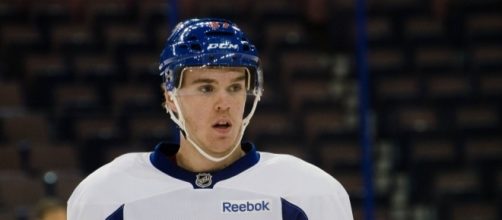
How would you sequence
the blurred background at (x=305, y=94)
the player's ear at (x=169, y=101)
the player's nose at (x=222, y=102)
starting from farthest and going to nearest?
1. the blurred background at (x=305, y=94)
2. the player's ear at (x=169, y=101)
3. the player's nose at (x=222, y=102)

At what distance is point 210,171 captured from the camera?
2469 millimetres

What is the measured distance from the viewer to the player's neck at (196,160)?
2.47 m

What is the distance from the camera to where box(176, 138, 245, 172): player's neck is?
2.47 metres

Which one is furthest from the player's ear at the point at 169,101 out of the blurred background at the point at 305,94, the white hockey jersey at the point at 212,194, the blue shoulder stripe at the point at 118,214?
the blurred background at the point at 305,94

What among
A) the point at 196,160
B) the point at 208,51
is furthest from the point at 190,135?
the point at 208,51

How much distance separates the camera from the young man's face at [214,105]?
7.94ft

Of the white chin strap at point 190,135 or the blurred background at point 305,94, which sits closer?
the white chin strap at point 190,135

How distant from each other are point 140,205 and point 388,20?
5717mm

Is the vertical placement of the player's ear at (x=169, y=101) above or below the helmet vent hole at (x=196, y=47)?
below

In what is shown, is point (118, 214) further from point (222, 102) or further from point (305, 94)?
point (305, 94)

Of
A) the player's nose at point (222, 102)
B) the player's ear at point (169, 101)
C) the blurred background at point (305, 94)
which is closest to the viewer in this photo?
the player's nose at point (222, 102)

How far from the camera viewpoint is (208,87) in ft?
8.02

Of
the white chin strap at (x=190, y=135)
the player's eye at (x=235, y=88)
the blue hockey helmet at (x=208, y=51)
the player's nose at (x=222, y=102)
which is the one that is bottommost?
the white chin strap at (x=190, y=135)

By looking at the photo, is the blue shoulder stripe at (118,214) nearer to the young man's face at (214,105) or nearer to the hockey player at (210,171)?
the hockey player at (210,171)
